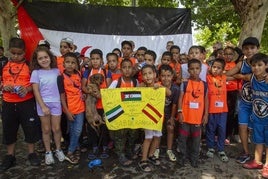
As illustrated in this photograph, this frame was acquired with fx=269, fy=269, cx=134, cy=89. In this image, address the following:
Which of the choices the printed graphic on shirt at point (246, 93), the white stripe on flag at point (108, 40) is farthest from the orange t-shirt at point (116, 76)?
the white stripe on flag at point (108, 40)

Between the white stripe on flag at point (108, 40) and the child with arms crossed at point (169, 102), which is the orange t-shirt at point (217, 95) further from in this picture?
the white stripe on flag at point (108, 40)

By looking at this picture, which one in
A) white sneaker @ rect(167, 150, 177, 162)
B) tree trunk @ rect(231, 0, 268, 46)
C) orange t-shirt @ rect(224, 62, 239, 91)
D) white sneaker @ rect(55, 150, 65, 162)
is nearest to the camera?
white sneaker @ rect(55, 150, 65, 162)

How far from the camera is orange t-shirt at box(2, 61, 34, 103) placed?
378 centimetres

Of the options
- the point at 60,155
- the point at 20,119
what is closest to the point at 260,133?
the point at 60,155

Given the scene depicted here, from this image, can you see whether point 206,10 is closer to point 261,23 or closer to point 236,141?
point 261,23

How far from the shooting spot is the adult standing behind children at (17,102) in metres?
3.78

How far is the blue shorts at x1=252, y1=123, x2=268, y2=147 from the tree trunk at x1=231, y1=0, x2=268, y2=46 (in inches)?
113

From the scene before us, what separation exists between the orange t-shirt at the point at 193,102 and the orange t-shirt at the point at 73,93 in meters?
1.57

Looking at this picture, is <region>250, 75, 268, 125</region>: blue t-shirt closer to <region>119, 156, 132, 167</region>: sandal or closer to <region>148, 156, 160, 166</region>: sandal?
<region>148, 156, 160, 166</region>: sandal

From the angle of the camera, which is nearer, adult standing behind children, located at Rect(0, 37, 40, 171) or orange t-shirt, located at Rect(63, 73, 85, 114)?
adult standing behind children, located at Rect(0, 37, 40, 171)

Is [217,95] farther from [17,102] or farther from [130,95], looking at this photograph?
[17,102]

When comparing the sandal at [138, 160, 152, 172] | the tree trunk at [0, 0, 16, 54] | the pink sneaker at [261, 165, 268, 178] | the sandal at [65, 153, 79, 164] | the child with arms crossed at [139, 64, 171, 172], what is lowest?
the pink sneaker at [261, 165, 268, 178]

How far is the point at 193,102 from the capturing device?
395 centimetres

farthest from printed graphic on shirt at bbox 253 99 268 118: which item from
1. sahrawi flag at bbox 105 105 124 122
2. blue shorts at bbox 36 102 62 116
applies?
blue shorts at bbox 36 102 62 116
